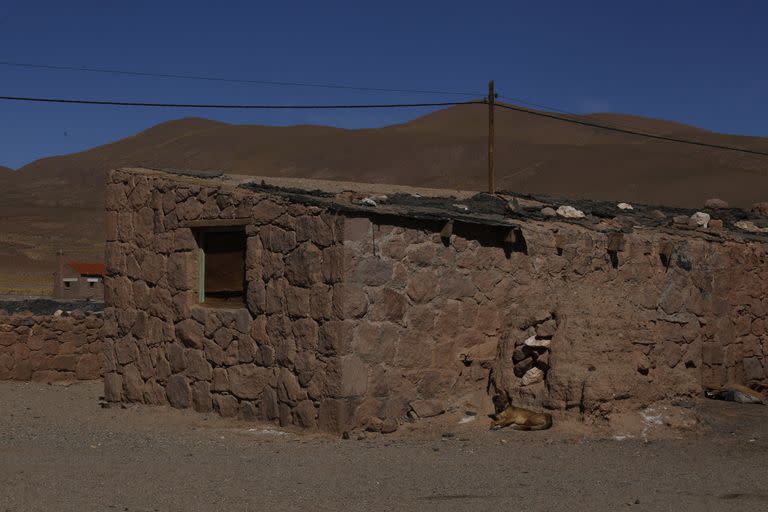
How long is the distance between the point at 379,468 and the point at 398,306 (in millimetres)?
2297

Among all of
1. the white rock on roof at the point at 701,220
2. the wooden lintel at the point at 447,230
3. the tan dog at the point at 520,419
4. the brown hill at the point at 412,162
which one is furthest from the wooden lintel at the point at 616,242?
the brown hill at the point at 412,162

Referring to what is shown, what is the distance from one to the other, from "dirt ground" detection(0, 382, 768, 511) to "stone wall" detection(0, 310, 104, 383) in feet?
13.0

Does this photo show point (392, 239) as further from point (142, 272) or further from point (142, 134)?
point (142, 134)

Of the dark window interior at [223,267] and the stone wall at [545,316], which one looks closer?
the stone wall at [545,316]

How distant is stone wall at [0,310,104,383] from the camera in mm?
14383

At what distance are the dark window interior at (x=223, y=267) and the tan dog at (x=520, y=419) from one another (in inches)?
127

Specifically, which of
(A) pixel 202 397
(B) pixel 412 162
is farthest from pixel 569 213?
(B) pixel 412 162

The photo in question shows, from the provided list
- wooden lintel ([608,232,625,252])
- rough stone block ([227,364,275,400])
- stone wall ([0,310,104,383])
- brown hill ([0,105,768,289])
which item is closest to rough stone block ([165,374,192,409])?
rough stone block ([227,364,275,400])

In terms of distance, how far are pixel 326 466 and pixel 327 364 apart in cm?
167

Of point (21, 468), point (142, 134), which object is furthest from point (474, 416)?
point (142, 134)

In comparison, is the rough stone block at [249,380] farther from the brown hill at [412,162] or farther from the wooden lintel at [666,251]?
the brown hill at [412,162]

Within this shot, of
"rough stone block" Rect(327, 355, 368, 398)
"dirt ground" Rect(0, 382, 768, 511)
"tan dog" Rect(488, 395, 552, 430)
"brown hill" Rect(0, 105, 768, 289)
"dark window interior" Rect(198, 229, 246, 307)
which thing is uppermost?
"brown hill" Rect(0, 105, 768, 289)

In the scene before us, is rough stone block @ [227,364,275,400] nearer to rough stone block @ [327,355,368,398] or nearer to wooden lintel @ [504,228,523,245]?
rough stone block @ [327,355,368,398]

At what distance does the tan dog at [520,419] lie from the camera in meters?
9.45
